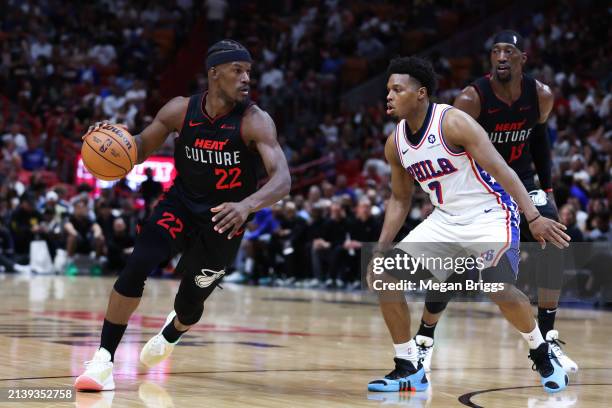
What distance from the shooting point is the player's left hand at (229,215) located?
6180mm

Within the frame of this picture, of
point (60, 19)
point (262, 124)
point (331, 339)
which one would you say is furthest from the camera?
point (60, 19)

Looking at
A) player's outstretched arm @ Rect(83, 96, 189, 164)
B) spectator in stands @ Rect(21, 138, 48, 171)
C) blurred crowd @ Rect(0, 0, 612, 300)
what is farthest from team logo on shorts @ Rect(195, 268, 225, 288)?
spectator in stands @ Rect(21, 138, 48, 171)

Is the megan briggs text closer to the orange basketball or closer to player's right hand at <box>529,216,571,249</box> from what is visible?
player's right hand at <box>529,216,571,249</box>

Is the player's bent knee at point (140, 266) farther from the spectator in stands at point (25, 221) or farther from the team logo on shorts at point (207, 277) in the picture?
the spectator in stands at point (25, 221)

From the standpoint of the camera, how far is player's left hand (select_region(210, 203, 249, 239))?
618 centimetres

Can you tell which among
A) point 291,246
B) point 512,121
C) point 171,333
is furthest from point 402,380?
point 291,246

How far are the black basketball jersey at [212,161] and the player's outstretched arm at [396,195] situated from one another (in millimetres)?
848

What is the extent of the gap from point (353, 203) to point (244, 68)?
12982 mm

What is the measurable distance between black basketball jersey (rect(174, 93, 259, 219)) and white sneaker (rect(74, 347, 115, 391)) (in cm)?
111

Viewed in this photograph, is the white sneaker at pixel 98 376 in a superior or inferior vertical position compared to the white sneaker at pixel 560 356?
inferior

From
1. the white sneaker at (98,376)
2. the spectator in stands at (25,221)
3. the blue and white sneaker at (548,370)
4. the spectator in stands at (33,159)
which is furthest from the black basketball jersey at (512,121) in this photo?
the spectator in stands at (33,159)

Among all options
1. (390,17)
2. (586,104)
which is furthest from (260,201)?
(390,17)

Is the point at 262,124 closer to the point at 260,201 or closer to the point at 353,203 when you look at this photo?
the point at 260,201

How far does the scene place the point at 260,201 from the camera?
6406mm
